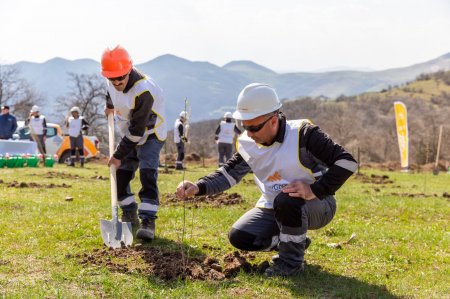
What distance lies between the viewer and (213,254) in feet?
18.3

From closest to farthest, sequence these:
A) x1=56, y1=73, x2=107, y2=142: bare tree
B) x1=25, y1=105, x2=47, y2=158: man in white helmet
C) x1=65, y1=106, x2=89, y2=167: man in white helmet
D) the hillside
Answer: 1. x1=65, y1=106, x2=89, y2=167: man in white helmet
2. x1=25, y1=105, x2=47, y2=158: man in white helmet
3. the hillside
4. x1=56, y1=73, x2=107, y2=142: bare tree

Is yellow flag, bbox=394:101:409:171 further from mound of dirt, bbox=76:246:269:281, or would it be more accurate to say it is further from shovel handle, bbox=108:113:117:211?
mound of dirt, bbox=76:246:269:281

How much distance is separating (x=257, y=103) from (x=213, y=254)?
1.87m

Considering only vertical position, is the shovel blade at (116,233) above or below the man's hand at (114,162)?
below

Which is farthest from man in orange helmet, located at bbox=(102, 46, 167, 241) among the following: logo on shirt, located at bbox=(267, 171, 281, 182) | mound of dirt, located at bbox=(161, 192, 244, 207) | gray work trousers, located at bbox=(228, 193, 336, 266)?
mound of dirt, located at bbox=(161, 192, 244, 207)

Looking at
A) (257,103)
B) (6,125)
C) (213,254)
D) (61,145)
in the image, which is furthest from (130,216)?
(61,145)

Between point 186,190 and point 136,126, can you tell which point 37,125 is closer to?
point 136,126

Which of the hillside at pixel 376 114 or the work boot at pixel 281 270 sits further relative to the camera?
the hillside at pixel 376 114

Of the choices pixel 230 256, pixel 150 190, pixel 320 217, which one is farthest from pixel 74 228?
pixel 320 217

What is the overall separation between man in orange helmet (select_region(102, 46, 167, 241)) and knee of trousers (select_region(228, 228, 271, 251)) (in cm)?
122

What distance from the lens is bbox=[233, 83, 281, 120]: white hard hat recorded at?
176 inches

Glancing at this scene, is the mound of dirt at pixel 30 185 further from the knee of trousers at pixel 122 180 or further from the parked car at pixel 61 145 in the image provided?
the parked car at pixel 61 145

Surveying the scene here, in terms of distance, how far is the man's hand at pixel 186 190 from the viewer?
4.81m

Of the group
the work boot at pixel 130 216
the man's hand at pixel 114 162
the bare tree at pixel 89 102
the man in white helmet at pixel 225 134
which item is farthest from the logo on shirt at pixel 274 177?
the bare tree at pixel 89 102
